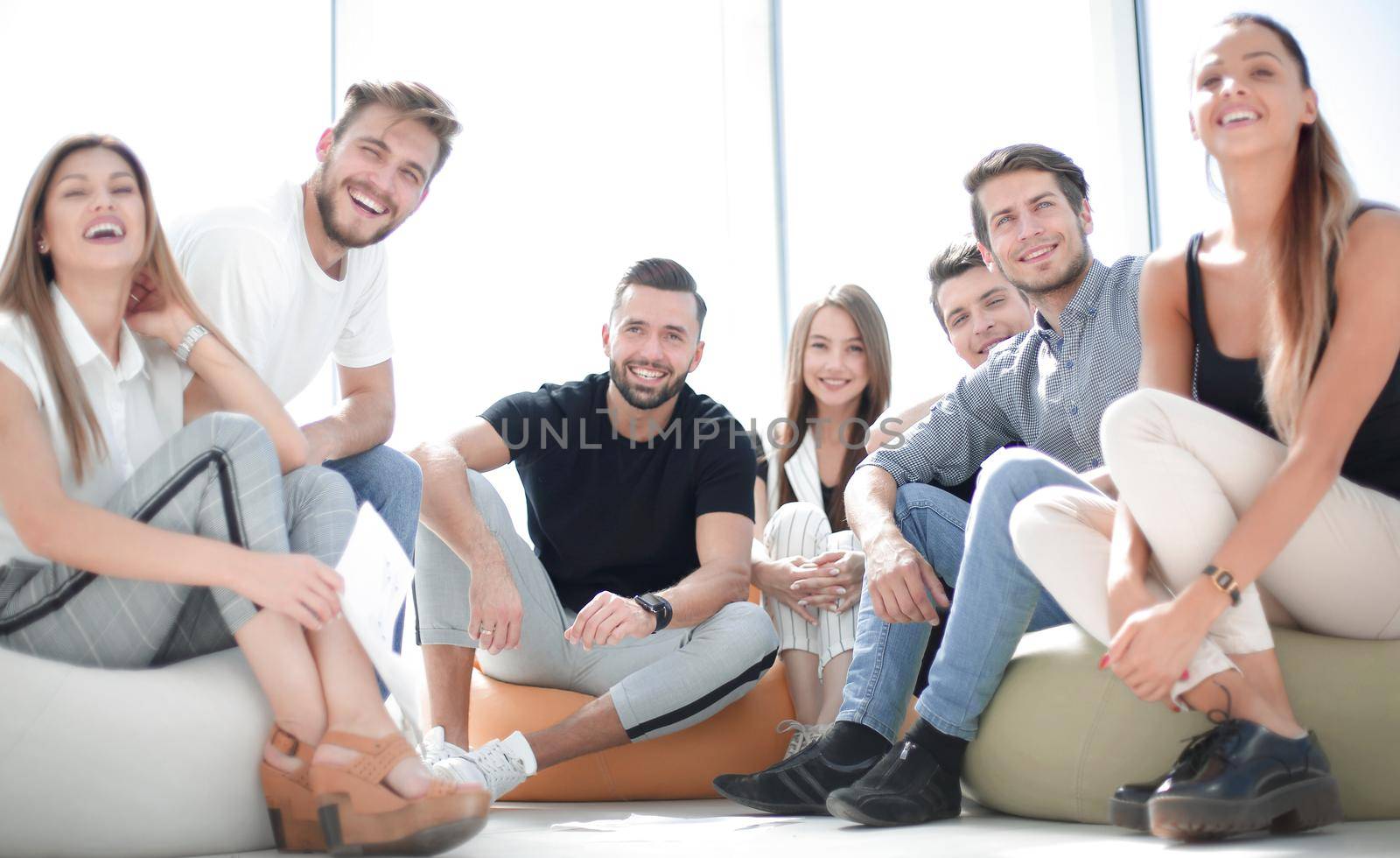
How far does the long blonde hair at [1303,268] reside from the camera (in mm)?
1350

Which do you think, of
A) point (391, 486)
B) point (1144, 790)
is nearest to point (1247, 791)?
point (1144, 790)

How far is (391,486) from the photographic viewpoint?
1.90 metres

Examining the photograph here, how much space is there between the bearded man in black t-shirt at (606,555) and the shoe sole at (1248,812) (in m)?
0.93

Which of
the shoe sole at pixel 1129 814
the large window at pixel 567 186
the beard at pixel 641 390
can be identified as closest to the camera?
the shoe sole at pixel 1129 814

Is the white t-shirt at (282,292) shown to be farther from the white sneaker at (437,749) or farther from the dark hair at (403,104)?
the white sneaker at (437,749)

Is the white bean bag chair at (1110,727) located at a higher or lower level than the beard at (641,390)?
lower

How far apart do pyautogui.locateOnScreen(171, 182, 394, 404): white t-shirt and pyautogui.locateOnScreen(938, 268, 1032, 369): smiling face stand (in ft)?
4.42

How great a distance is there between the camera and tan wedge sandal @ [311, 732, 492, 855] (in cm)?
123

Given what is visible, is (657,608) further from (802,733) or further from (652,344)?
(652,344)

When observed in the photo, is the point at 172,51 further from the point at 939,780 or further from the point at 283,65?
the point at 939,780

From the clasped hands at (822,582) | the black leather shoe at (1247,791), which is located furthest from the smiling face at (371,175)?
the black leather shoe at (1247,791)

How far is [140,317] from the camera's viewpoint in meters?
1.53

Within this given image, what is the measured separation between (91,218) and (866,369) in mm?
1768

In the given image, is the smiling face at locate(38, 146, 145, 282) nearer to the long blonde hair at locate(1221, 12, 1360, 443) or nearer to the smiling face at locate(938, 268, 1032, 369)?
the long blonde hair at locate(1221, 12, 1360, 443)
